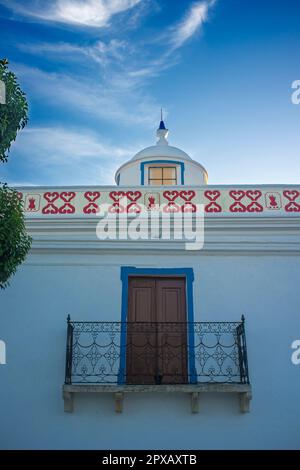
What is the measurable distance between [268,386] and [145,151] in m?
6.12

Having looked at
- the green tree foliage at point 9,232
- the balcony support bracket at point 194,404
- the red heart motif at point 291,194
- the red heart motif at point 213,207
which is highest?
the red heart motif at point 291,194

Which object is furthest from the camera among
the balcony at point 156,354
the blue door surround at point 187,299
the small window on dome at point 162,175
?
the small window on dome at point 162,175

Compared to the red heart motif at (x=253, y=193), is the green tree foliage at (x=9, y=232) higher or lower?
lower

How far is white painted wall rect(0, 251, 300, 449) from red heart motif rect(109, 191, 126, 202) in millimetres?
1143

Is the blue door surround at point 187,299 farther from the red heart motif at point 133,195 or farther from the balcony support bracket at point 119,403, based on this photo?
the red heart motif at point 133,195

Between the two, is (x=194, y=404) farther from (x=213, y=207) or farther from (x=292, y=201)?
(x=292, y=201)

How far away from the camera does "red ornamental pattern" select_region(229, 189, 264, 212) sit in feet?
30.9

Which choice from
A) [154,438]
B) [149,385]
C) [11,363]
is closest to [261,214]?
[149,385]

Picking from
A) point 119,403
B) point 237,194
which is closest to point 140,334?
point 119,403

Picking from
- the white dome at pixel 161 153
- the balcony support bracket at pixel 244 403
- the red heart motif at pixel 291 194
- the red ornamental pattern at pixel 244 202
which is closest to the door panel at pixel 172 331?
the balcony support bracket at pixel 244 403

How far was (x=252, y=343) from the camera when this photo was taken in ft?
27.8

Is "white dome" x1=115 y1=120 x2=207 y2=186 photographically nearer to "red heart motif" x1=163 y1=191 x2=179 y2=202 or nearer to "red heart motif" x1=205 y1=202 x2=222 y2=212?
"red heart motif" x1=163 y1=191 x2=179 y2=202

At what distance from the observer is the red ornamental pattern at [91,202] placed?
31.1ft
